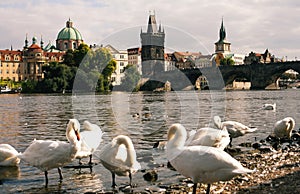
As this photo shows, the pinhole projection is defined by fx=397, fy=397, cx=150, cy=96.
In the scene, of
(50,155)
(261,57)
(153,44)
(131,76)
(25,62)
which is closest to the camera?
(50,155)

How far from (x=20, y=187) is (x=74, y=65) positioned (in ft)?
318

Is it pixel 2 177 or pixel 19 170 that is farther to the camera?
pixel 19 170

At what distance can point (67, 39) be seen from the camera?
164 metres

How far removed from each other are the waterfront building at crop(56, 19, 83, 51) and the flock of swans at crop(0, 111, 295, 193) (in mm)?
156577

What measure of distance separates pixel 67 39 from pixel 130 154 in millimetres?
161499

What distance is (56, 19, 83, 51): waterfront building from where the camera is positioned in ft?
538

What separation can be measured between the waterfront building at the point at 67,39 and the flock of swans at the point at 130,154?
15658cm

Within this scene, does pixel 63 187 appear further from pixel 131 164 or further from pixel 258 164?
pixel 258 164

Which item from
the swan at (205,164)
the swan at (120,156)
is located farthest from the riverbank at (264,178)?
the swan at (205,164)

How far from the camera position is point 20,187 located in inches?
356

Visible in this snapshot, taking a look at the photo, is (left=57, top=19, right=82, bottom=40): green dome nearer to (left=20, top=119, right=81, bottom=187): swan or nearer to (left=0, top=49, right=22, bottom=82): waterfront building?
(left=0, top=49, right=22, bottom=82): waterfront building

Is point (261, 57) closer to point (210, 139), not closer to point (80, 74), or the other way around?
point (80, 74)

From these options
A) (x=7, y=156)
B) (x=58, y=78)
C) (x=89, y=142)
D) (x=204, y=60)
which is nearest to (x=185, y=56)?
(x=204, y=60)

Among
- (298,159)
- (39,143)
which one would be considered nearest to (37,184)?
(39,143)
